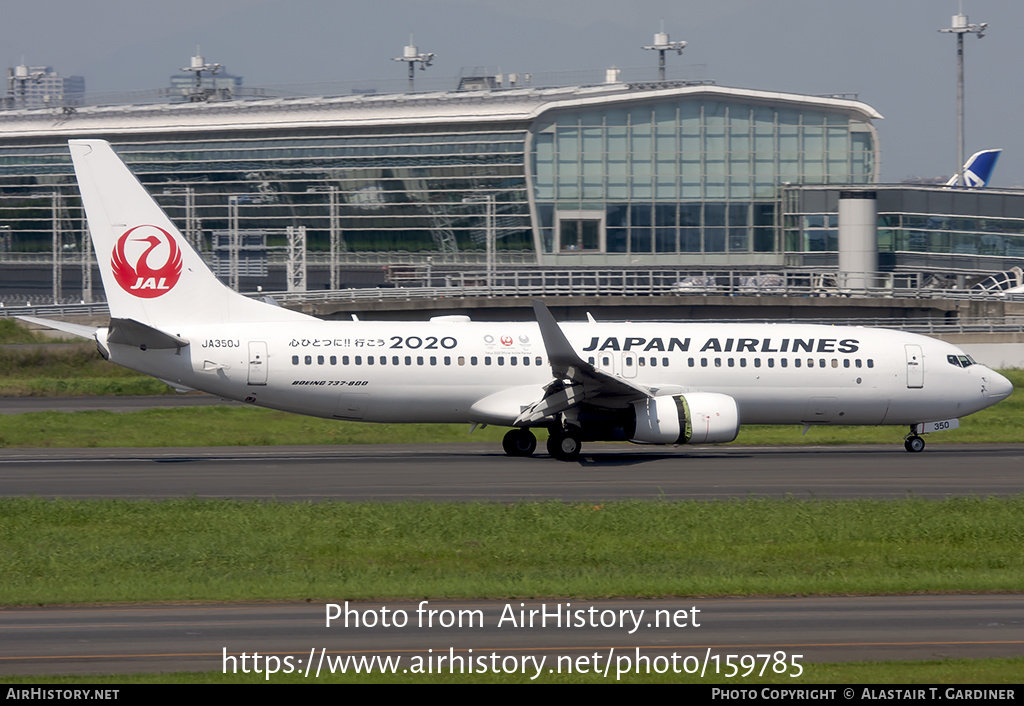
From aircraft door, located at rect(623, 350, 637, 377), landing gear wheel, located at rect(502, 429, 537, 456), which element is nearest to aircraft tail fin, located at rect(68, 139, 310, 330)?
landing gear wheel, located at rect(502, 429, 537, 456)

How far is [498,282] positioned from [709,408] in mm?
66372

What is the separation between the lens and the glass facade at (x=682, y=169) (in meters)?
100

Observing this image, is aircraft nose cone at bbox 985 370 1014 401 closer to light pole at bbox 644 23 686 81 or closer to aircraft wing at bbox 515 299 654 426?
aircraft wing at bbox 515 299 654 426

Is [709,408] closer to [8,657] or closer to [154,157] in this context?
[8,657]

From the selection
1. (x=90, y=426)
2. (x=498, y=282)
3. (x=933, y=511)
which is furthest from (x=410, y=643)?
(x=498, y=282)

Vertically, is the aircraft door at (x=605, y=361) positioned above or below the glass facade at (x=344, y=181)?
below

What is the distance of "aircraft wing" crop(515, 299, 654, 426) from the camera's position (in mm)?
28844

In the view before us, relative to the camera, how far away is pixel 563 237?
4008 inches

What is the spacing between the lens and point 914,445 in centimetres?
3281

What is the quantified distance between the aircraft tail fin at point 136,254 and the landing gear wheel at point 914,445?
18828 millimetres

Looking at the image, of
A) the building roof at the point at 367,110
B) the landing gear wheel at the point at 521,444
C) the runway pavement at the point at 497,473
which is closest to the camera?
the runway pavement at the point at 497,473

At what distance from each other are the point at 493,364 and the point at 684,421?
208 inches

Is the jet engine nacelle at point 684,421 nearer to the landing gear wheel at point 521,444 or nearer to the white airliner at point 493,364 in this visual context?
the white airliner at point 493,364

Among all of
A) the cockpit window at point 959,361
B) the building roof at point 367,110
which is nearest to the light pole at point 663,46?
the building roof at point 367,110
